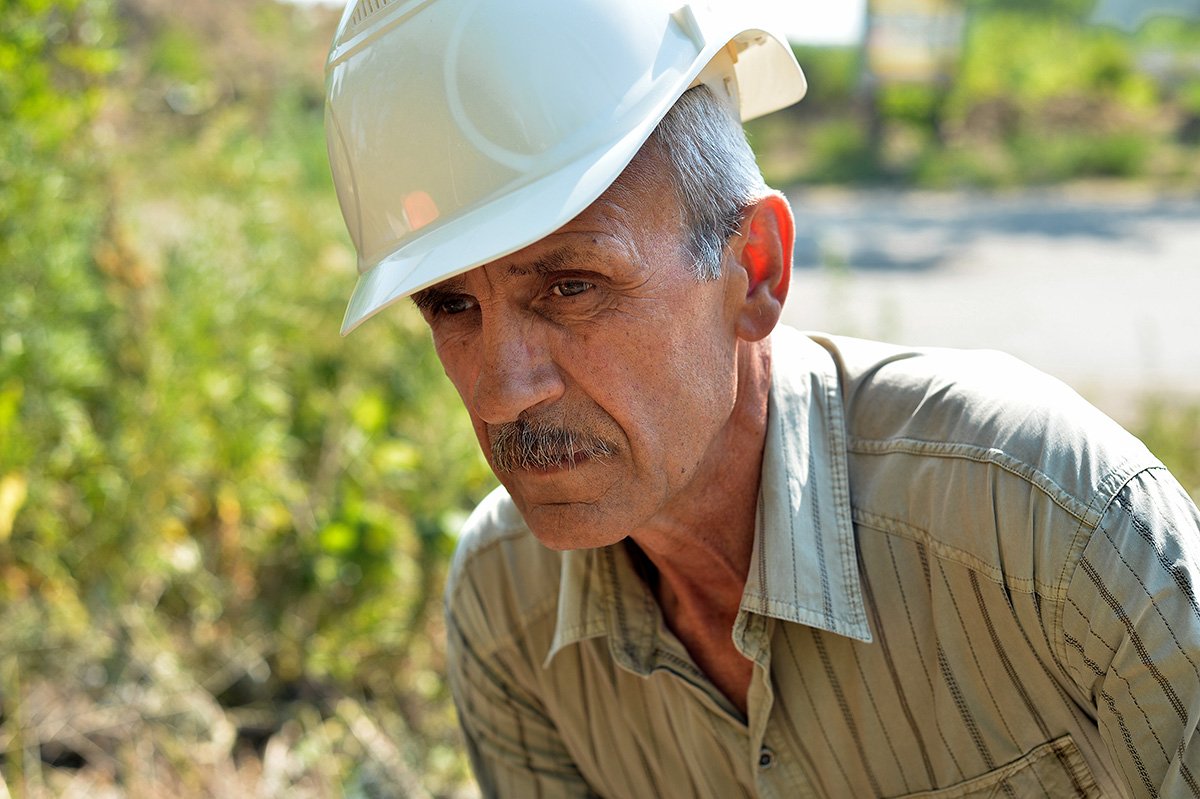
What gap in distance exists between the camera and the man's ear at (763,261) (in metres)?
1.69

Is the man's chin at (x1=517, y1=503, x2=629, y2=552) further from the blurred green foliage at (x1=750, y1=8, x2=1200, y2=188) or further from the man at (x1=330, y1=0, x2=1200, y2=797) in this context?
the blurred green foliage at (x1=750, y1=8, x2=1200, y2=188)

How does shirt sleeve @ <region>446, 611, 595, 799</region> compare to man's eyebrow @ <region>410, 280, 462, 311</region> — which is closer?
man's eyebrow @ <region>410, 280, 462, 311</region>

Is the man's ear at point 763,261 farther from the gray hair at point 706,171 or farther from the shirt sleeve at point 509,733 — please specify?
the shirt sleeve at point 509,733

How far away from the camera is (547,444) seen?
5.13ft

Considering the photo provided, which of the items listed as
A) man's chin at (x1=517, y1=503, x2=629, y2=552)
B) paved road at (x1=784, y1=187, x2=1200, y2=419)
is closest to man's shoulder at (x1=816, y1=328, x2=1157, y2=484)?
man's chin at (x1=517, y1=503, x2=629, y2=552)

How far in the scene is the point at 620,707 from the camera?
1.94 m

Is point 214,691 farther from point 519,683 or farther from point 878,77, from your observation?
point 878,77

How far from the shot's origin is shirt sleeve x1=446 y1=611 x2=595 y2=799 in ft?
6.77

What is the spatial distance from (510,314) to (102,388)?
7.61ft

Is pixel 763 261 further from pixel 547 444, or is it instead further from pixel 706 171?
pixel 547 444

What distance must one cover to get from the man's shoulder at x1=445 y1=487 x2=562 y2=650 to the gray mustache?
0.47 m

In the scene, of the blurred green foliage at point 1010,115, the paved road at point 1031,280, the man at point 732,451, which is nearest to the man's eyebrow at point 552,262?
the man at point 732,451

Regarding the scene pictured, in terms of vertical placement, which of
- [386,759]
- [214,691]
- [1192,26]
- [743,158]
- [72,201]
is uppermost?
[1192,26]

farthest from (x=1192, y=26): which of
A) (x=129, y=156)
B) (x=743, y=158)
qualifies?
(x=743, y=158)
